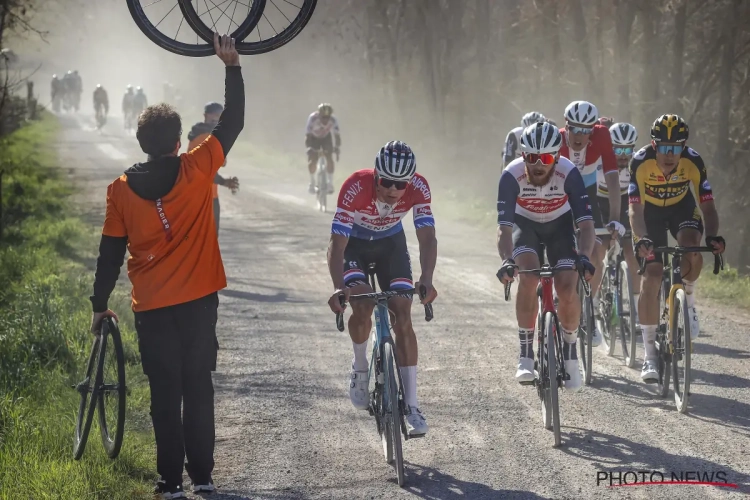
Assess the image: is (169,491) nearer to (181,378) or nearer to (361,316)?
(181,378)

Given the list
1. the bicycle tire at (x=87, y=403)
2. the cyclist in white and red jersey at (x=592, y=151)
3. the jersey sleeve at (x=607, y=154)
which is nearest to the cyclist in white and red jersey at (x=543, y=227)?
the cyclist in white and red jersey at (x=592, y=151)

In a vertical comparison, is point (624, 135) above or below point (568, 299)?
above

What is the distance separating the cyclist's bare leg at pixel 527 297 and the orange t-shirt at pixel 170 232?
277cm

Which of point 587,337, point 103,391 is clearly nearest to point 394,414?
point 103,391

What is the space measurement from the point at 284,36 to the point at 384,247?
187cm

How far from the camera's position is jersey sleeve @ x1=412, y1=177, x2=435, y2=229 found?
6.55m

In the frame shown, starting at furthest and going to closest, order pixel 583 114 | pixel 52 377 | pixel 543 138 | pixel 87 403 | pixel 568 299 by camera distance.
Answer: pixel 583 114
pixel 52 377
pixel 568 299
pixel 543 138
pixel 87 403

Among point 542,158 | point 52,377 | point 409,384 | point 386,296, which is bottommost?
point 52,377

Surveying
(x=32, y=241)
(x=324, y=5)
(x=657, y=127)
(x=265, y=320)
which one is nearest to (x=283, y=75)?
(x=324, y=5)

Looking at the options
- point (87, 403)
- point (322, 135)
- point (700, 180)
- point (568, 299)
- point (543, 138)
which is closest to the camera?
point (87, 403)

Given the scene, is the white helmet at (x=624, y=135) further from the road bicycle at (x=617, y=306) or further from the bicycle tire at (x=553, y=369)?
the bicycle tire at (x=553, y=369)

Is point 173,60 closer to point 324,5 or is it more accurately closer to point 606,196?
point 324,5

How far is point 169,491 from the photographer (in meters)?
5.54

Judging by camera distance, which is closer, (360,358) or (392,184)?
(392,184)
